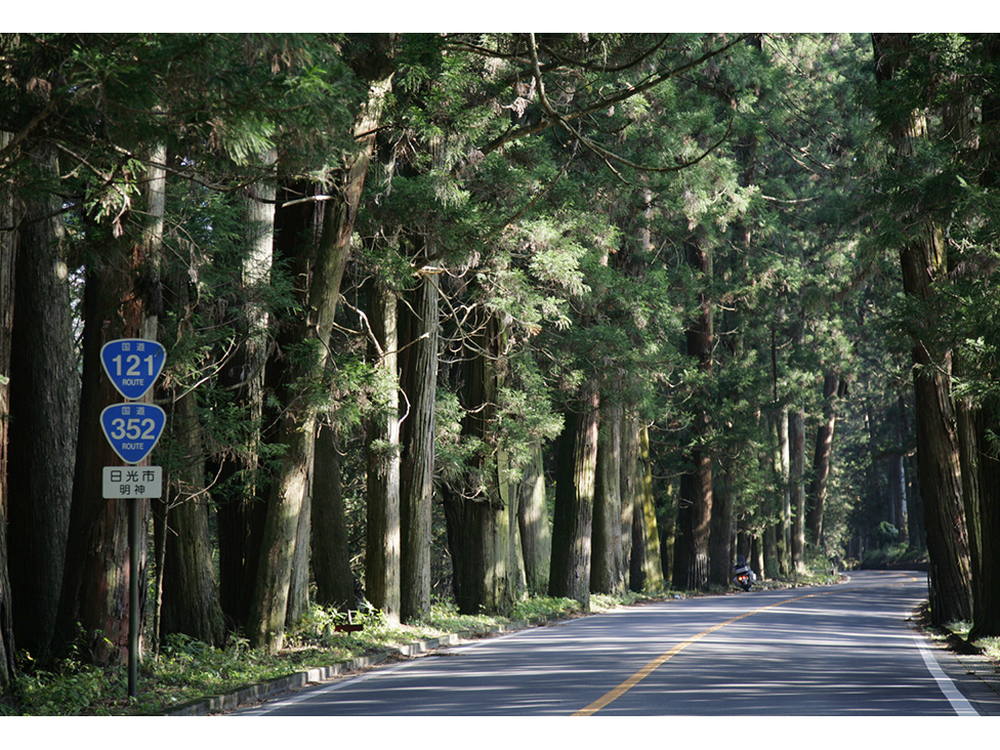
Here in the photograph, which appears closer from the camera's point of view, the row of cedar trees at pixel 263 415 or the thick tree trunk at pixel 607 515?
the row of cedar trees at pixel 263 415

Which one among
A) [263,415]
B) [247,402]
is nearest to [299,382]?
[247,402]

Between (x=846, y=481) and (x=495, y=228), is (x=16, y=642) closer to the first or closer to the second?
(x=495, y=228)

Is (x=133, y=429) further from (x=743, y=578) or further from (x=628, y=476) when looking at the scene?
(x=743, y=578)

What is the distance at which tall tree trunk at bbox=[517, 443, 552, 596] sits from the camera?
30.1 m

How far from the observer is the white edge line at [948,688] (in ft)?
35.0

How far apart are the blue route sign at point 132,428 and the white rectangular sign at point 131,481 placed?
0.60 feet

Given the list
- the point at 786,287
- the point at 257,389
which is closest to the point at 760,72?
the point at 786,287

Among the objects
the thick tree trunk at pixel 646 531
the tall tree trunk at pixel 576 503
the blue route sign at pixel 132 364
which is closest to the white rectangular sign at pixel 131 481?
the blue route sign at pixel 132 364

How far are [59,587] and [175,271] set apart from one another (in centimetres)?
369

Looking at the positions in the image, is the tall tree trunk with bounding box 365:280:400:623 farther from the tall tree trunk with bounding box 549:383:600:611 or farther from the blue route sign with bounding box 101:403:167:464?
the tall tree trunk with bounding box 549:383:600:611

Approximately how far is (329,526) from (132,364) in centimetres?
860

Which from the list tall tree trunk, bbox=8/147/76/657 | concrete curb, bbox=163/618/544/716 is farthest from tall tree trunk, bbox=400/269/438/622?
tall tree trunk, bbox=8/147/76/657

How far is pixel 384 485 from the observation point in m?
19.2

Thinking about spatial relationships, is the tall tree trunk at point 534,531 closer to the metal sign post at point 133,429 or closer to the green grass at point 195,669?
the green grass at point 195,669
